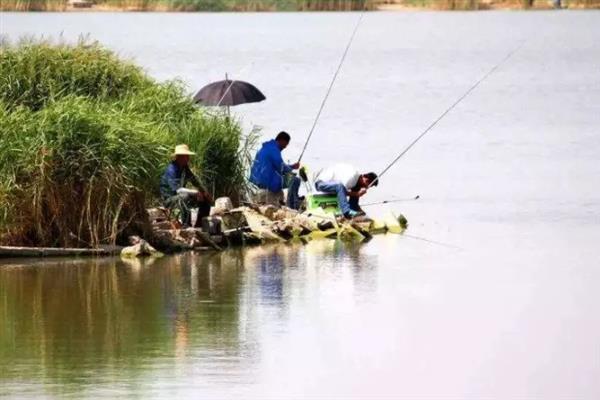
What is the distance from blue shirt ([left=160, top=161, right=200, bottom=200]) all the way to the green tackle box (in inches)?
66.5

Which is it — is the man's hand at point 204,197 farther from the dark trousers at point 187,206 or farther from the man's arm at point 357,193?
the man's arm at point 357,193

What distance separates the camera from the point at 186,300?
15.4 meters

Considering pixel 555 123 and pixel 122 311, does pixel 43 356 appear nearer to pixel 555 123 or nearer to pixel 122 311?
pixel 122 311

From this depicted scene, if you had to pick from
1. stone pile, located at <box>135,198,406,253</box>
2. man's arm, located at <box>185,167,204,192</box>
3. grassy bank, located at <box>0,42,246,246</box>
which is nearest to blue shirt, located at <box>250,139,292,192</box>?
stone pile, located at <box>135,198,406,253</box>

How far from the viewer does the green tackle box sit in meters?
18.8

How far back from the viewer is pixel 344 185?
18.9 meters

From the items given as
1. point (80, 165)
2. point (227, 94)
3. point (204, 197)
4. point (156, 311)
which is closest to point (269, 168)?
point (204, 197)

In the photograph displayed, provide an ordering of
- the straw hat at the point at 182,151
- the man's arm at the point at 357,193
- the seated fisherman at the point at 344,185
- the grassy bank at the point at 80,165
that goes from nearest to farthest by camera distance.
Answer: the grassy bank at the point at 80,165, the straw hat at the point at 182,151, the seated fisherman at the point at 344,185, the man's arm at the point at 357,193

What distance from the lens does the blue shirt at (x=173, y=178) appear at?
17.4m

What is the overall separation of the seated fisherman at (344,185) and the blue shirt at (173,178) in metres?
1.73

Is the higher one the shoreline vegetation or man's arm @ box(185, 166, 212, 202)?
the shoreline vegetation

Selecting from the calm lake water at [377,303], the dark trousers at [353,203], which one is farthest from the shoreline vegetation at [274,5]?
the dark trousers at [353,203]

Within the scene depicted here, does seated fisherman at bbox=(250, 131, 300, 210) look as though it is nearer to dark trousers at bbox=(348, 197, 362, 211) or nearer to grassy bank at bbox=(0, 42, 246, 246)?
grassy bank at bbox=(0, 42, 246, 246)

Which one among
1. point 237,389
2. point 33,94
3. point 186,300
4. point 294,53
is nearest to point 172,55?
point 294,53
